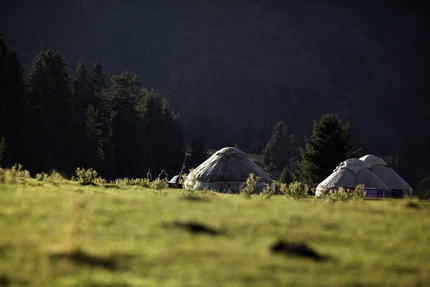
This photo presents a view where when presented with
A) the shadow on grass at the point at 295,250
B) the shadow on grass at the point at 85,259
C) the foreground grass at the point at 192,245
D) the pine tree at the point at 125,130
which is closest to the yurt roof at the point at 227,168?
the foreground grass at the point at 192,245

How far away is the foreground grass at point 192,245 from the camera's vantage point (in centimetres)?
932

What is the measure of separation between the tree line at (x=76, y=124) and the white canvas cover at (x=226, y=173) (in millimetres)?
23172

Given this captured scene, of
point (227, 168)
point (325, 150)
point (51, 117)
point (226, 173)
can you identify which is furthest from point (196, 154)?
point (226, 173)

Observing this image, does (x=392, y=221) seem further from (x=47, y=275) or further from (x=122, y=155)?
(x=122, y=155)

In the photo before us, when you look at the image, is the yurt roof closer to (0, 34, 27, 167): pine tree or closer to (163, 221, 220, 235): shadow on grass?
(0, 34, 27, 167): pine tree

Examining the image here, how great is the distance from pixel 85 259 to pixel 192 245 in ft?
6.33

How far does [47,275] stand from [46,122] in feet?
A: 247

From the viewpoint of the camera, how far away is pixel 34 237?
10.9 m

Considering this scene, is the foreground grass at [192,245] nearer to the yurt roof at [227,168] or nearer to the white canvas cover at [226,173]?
the white canvas cover at [226,173]

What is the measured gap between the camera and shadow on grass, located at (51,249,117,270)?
9.68m

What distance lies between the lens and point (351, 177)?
2073 inches

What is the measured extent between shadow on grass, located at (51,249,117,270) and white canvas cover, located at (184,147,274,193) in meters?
40.4

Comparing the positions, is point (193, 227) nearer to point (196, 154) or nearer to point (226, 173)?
point (226, 173)

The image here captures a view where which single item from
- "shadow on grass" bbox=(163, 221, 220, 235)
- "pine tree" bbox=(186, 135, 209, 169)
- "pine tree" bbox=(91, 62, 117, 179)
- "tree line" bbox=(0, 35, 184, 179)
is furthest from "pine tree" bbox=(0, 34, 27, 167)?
"shadow on grass" bbox=(163, 221, 220, 235)
